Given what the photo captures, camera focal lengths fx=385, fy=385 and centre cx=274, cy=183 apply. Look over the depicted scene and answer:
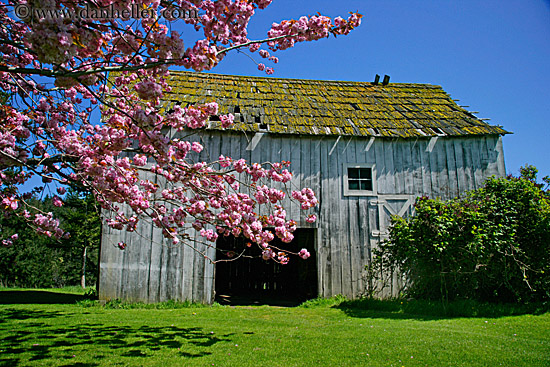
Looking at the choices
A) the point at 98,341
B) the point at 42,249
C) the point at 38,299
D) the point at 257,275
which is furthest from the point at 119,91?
the point at 42,249

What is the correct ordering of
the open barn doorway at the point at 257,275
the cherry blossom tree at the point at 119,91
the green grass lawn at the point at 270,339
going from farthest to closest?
the open barn doorway at the point at 257,275, the green grass lawn at the point at 270,339, the cherry blossom tree at the point at 119,91

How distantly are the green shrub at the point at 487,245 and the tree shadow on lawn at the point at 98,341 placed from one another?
4700mm

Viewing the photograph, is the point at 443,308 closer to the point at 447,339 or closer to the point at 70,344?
the point at 447,339

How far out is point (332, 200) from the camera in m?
10.2

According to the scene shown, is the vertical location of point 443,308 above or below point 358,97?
below

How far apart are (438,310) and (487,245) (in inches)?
64.2

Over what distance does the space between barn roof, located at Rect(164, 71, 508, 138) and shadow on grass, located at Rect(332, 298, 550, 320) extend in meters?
4.50

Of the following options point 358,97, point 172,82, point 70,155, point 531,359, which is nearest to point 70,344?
point 70,155

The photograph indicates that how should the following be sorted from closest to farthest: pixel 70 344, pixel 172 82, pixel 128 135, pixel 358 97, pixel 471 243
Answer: pixel 128 135, pixel 70 344, pixel 471 243, pixel 172 82, pixel 358 97

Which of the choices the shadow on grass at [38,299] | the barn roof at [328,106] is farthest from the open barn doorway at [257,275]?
the barn roof at [328,106]

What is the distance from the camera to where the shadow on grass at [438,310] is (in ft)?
24.3

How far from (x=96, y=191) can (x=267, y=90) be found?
8.72 m

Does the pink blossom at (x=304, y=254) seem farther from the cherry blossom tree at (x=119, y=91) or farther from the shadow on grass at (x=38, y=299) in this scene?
the shadow on grass at (x=38, y=299)

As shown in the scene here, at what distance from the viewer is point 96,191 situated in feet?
14.8
